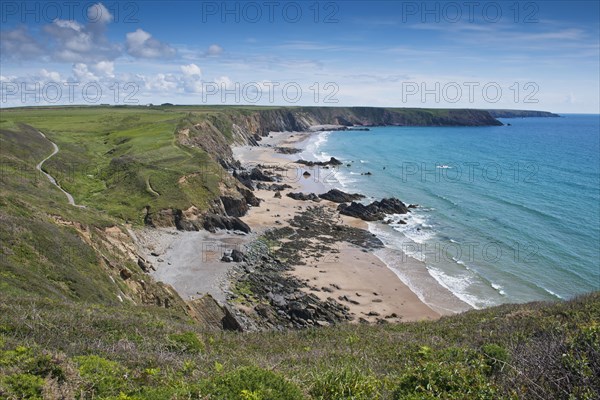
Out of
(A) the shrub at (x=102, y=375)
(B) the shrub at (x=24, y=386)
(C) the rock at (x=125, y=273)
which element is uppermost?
(B) the shrub at (x=24, y=386)

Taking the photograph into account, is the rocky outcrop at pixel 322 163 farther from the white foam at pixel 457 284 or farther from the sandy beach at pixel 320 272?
the white foam at pixel 457 284

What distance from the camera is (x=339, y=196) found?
72500mm

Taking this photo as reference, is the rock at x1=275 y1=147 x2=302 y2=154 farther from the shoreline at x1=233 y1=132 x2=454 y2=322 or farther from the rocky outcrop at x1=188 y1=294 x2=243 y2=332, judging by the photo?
the rocky outcrop at x1=188 y1=294 x2=243 y2=332

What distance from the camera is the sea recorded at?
1631 inches

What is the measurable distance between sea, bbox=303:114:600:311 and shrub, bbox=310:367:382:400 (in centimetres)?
2932

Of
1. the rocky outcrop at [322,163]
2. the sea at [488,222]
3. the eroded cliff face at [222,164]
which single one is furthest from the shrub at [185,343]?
the rocky outcrop at [322,163]

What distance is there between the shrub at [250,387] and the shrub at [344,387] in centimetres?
68

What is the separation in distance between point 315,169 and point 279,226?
47488mm

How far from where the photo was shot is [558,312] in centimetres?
1792

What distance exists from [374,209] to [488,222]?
52.2ft

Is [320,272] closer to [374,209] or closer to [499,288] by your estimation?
[499,288]

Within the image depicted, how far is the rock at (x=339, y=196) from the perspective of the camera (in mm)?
71750

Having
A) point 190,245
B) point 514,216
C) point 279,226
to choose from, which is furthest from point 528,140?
point 190,245

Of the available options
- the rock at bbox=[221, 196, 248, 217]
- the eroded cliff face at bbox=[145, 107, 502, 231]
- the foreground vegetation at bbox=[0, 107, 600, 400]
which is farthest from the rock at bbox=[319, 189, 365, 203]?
the foreground vegetation at bbox=[0, 107, 600, 400]
